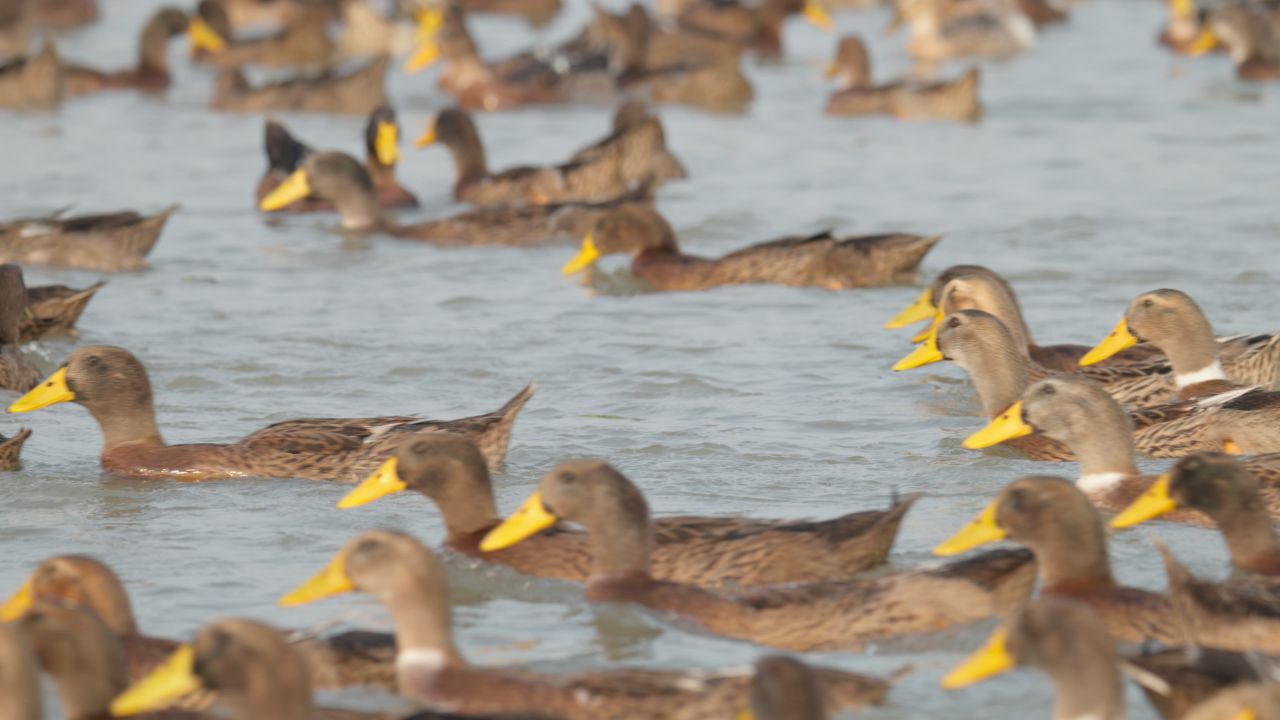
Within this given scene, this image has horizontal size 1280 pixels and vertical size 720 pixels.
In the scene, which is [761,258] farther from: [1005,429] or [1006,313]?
[1005,429]

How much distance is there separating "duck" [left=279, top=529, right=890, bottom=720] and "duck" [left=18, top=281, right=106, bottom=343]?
561 cm

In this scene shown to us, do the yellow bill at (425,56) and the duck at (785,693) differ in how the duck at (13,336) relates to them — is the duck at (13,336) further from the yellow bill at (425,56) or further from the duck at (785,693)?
the yellow bill at (425,56)

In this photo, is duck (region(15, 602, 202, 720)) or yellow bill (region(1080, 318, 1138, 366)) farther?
yellow bill (region(1080, 318, 1138, 366))

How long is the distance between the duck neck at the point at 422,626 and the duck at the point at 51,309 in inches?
229

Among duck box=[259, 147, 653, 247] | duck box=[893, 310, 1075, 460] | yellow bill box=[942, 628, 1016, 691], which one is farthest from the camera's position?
duck box=[259, 147, 653, 247]

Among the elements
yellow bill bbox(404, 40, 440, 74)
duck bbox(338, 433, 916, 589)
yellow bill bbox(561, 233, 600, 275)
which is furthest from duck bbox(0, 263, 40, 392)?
yellow bill bbox(404, 40, 440, 74)

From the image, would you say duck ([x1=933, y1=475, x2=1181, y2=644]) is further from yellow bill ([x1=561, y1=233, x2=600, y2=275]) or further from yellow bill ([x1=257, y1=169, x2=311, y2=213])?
yellow bill ([x1=257, y1=169, x2=311, y2=213])

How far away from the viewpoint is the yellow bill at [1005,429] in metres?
9.09

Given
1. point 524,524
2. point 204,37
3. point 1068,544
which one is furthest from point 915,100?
point 1068,544

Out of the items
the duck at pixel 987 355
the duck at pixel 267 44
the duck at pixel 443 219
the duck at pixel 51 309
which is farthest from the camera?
the duck at pixel 267 44

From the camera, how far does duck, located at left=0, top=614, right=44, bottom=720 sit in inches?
236

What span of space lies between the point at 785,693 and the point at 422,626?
4.63 feet

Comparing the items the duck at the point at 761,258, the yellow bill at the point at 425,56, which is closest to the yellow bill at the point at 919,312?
the duck at the point at 761,258

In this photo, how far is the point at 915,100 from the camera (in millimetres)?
21500
